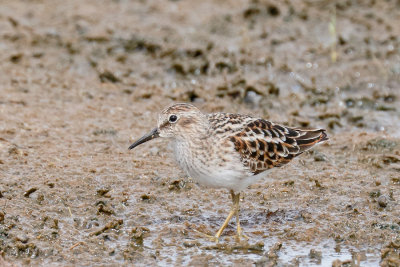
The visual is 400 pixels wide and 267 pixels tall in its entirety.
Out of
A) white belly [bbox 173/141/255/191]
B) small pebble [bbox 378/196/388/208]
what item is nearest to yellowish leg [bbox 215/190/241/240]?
white belly [bbox 173/141/255/191]

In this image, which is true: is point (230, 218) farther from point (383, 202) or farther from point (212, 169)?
point (383, 202)

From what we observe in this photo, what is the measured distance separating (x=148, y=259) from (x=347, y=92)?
18.6ft

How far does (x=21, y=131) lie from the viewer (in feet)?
30.2

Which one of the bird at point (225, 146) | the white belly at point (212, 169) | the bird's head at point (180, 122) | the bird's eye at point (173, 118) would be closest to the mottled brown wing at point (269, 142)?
the bird at point (225, 146)

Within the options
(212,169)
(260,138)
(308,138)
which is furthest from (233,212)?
(308,138)

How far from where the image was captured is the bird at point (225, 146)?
6848 mm

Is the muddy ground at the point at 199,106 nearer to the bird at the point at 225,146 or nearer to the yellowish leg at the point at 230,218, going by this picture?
the yellowish leg at the point at 230,218

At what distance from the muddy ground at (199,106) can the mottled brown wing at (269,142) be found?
0.68 meters

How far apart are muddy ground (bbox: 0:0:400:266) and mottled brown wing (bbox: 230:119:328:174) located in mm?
682

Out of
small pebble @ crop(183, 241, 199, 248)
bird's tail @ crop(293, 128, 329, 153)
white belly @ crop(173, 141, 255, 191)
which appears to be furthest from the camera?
bird's tail @ crop(293, 128, 329, 153)

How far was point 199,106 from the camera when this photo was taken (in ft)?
34.2

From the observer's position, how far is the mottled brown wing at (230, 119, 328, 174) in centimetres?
708

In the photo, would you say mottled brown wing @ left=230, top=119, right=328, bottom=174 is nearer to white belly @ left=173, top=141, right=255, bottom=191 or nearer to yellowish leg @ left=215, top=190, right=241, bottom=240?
white belly @ left=173, top=141, right=255, bottom=191

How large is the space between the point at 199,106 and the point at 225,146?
352 centimetres
